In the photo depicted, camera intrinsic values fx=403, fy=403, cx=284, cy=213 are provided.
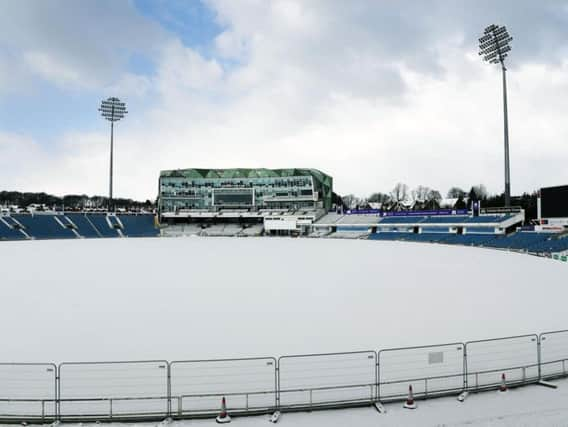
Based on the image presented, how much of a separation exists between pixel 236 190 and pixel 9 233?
42.5 metres

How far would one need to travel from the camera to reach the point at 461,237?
174ft

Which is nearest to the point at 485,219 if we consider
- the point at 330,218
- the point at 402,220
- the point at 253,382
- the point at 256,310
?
the point at 402,220

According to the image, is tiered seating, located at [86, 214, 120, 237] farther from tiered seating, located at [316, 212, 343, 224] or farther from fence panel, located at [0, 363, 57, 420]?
fence panel, located at [0, 363, 57, 420]

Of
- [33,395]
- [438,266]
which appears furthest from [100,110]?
[33,395]

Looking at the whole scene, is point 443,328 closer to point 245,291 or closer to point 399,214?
point 245,291

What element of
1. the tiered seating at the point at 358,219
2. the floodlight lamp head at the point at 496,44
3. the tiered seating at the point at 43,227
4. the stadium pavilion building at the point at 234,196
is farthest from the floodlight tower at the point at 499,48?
the tiered seating at the point at 43,227

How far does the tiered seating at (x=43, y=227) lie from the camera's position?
62.7 meters

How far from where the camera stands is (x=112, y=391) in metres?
6.91

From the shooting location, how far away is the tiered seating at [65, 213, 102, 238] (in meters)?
67.1

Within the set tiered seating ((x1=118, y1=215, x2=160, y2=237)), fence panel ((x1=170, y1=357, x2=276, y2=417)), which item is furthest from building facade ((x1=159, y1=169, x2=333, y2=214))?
fence panel ((x1=170, y1=357, x2=276, y2=417))

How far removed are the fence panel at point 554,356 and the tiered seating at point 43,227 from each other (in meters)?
67.7

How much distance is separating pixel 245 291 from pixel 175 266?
425 inches

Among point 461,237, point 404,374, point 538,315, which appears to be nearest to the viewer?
point 404,374

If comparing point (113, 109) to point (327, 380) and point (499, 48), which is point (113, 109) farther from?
point (327, 380)
